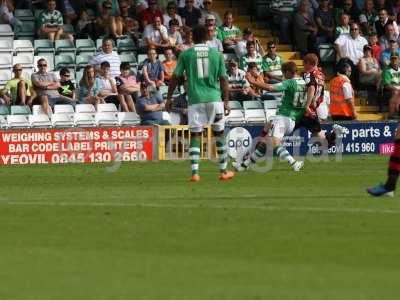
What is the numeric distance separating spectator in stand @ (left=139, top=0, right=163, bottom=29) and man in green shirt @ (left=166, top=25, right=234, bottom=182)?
10.7 m

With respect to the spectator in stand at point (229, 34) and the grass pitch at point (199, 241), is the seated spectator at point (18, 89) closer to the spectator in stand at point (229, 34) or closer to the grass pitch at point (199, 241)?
the spectator in stand at point (229, 34)

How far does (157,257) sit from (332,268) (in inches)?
58.0

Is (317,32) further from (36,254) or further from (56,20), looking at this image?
(36,254)

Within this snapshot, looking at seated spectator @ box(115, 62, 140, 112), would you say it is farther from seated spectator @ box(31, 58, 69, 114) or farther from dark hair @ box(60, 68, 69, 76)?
seated spectator @ box(31, 58, 69, 114)

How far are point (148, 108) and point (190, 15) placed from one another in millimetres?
3925

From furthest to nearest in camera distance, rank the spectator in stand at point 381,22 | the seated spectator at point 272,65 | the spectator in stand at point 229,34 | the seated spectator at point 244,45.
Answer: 1. the spectator in stand at point 381,22
2. the spectator in stand at point 229,34
3. the seated spectator at point 244,45
4. the seated spectator at point 272,65

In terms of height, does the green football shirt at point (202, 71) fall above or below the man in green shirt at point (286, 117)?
above

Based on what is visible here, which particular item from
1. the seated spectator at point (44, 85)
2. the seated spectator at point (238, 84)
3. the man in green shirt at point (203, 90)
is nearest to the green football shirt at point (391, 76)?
the seated spectator at point (238, 84)

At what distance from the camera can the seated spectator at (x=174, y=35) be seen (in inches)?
1268

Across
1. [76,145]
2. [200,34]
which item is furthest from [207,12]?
[200,34]

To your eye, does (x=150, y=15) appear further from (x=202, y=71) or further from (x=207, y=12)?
(x=202, y=71)

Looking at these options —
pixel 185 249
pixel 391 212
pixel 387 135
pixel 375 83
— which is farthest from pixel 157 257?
pixel 375 83

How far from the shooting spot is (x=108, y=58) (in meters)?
31.2

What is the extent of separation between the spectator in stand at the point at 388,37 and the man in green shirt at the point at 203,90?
13.5 metres
